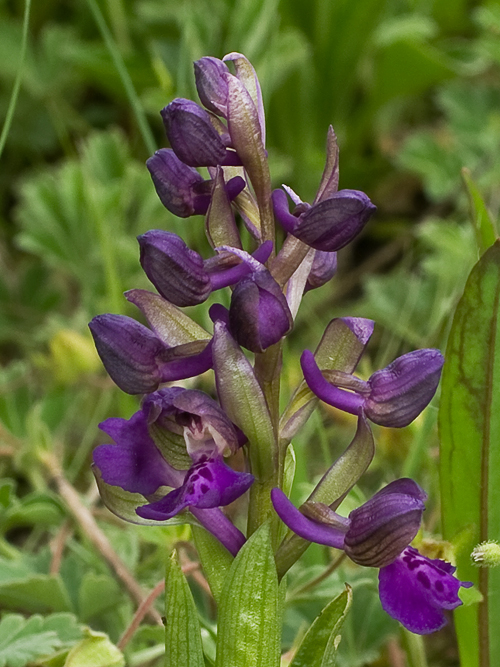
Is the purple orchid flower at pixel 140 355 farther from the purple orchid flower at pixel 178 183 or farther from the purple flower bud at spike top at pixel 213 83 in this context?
the purple flower bud at spike top at pixel 213 83

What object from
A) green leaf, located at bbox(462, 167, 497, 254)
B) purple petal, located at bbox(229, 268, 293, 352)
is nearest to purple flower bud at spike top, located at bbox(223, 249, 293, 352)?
purple petal, located at bbox(229, 268, 293, 352)

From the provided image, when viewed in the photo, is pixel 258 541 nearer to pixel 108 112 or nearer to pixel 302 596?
pixel 302 596

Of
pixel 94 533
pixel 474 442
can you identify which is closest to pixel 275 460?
pixel 474 442

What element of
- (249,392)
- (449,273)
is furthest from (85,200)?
(249,392)

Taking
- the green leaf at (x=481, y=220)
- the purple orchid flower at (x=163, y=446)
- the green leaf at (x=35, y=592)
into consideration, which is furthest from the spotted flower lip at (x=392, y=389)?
the green leaf at (x=35, y=592)

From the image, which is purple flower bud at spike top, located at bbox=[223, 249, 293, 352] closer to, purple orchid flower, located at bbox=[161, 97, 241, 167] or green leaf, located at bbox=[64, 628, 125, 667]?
purple orchid flower, located at bbox=[161, 97, 241, 167]
